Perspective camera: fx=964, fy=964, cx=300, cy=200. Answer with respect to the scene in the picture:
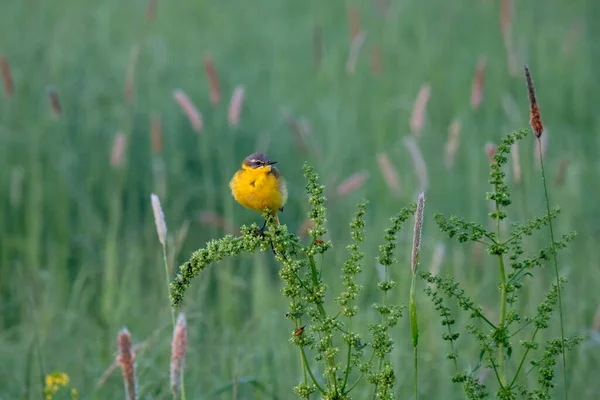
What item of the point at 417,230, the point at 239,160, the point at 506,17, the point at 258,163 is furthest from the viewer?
the point at 239,160

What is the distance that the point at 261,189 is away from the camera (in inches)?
112

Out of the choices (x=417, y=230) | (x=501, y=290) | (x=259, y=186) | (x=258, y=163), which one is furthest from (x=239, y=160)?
(x=417, y=230)

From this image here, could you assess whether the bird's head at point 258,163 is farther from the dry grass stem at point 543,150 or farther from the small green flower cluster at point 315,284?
the small green flower cluster at point 315,284

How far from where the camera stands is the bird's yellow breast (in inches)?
112

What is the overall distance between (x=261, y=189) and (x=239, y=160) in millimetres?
3515

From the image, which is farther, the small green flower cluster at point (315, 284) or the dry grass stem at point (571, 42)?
the dry grass stem at point (571, 42)

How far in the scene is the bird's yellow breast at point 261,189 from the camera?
284 cm

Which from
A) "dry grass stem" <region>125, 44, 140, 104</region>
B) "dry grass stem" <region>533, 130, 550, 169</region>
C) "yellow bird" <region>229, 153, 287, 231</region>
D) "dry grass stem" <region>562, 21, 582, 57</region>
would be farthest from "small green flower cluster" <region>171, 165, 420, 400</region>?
"dry grass stem" <region>562, 21, 582, 57</region>

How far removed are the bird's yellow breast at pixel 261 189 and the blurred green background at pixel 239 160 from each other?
274 mm

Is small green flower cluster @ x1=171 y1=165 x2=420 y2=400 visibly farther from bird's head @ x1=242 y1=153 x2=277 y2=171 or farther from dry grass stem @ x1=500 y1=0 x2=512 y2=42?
dry grass stem @ x1=500 y1=0 x2=512 y2=42

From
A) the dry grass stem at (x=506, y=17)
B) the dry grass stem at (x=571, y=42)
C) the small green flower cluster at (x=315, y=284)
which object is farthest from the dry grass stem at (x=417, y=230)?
the dry grass stem at (x=571, y=42)

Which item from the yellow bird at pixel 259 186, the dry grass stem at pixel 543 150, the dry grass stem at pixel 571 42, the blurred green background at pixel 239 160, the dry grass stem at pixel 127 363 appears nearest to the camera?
the dry grass stem at pixel 127 363

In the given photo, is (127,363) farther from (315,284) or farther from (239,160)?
(239,160)

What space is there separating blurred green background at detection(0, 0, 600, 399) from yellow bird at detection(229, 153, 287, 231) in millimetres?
276
